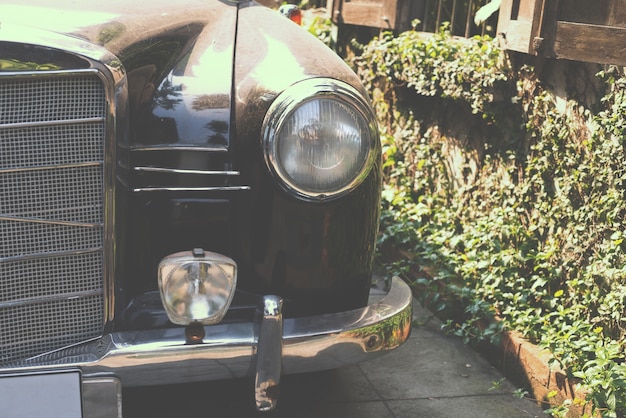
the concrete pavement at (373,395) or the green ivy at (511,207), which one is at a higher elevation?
the green ivy at (511,207)

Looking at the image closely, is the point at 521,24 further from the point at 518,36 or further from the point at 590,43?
the point at 590,43

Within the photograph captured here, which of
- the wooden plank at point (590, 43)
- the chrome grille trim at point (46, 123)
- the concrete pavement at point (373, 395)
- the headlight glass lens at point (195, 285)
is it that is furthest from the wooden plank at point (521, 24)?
the chrome grille trim at point (46, 123)

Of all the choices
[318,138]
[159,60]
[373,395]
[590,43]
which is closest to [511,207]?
[590,43]

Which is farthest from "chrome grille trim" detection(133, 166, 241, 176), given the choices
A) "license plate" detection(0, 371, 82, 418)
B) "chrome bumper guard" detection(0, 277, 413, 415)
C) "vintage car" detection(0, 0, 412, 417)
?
"license plate" detection(0, 371, 82, 418)

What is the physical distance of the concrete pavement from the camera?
279 cm

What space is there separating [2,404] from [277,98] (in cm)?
99

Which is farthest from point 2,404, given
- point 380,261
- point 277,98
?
point 380,261

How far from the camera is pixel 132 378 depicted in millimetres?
2002

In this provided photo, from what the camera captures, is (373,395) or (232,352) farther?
(373,395)

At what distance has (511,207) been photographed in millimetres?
3674

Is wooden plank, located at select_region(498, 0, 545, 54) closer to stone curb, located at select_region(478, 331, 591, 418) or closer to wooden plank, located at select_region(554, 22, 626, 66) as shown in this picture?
Result: wooden plank, located at select_region(554, 22, 626, 66)

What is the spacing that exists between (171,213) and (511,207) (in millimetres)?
1956

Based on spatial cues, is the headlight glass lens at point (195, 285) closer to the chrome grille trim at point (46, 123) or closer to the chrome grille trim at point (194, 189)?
the chrome grille trim at point (194, 189)

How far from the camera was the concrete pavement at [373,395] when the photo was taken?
2.79 metres
